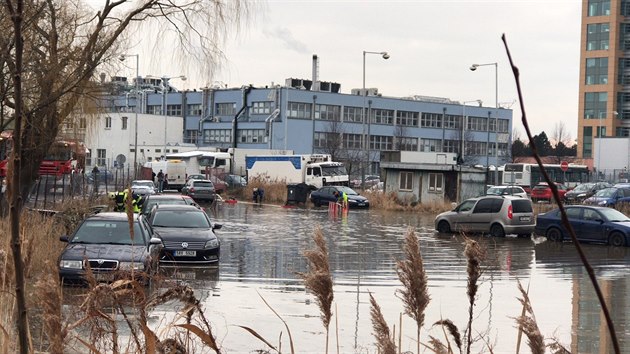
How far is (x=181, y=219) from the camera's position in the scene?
25359 mm

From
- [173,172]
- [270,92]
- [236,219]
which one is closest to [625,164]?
[270,92]

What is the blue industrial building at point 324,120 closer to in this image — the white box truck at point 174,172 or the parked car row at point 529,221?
the white box truck at point 174,172

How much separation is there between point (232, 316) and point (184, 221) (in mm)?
9983

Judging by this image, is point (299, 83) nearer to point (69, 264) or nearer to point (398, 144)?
point (398, 144)

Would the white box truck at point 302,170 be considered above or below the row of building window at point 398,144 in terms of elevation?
below

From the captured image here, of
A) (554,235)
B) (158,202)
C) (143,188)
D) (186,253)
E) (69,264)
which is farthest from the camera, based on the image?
(143,188)

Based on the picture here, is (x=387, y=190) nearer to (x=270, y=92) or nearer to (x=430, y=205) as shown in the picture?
(x=430, y=205)

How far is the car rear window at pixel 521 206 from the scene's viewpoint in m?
36.6

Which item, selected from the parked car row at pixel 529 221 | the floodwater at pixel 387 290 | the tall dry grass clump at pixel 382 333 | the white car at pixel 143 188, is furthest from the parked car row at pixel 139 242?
the white car at pixel 143 188

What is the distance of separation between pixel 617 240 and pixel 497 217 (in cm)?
511

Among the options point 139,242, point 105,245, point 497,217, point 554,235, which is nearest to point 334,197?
point 497,217

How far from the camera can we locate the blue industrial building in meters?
98.2

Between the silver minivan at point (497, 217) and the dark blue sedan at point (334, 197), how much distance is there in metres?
21.3

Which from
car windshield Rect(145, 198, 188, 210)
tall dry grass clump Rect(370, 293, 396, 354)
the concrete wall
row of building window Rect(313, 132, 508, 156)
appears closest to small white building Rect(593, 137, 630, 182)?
row of building window Rect(313, 132, 508, 156)
